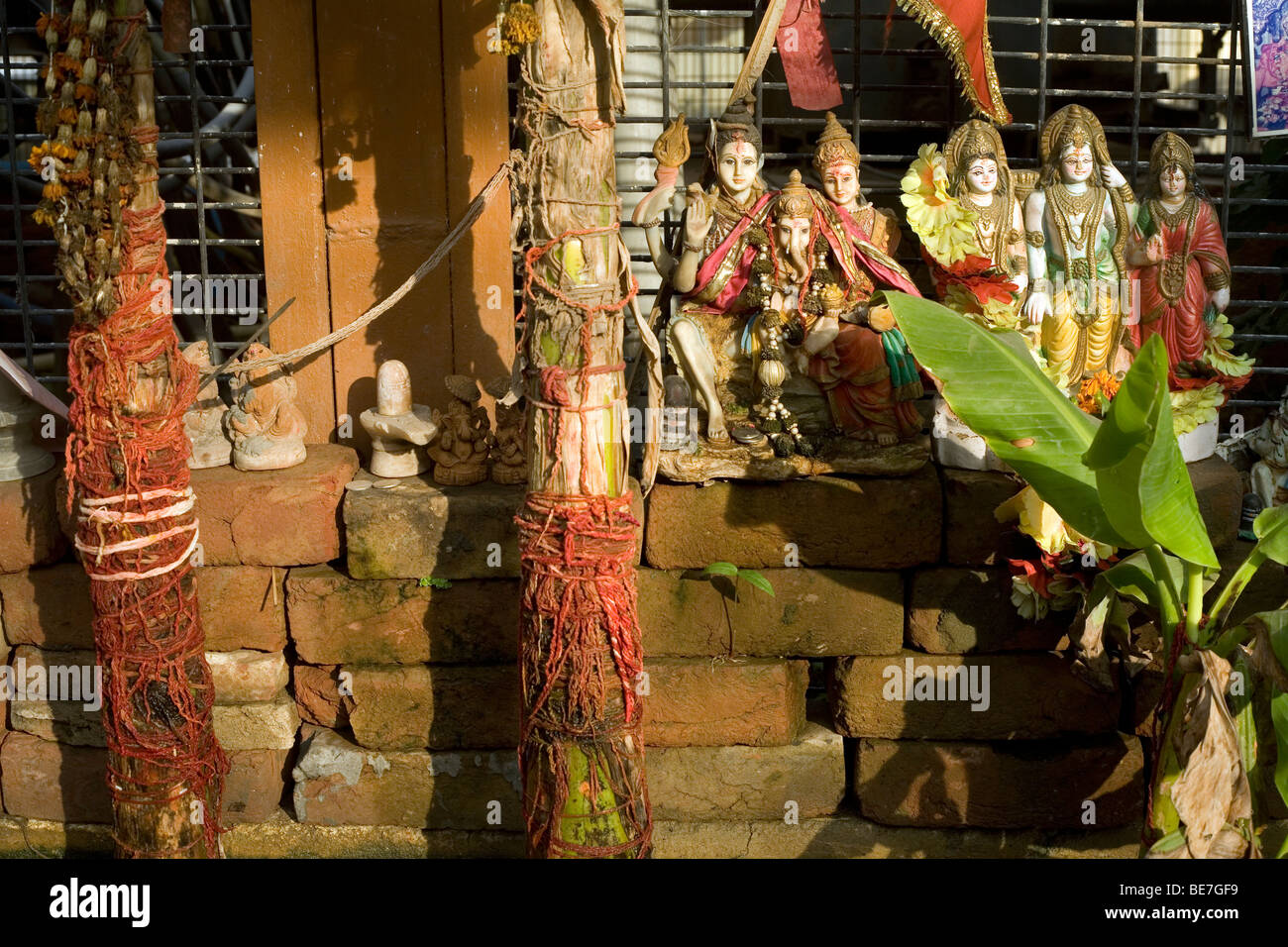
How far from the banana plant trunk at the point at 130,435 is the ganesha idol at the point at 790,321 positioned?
1947 millimetres

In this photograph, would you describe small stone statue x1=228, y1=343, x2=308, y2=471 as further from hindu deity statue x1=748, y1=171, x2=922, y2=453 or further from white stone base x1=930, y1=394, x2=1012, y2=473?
white stone base x1=930, y1=394, x2=1012, y2=473

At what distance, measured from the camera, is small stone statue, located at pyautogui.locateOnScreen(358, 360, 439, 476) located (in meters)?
6.32

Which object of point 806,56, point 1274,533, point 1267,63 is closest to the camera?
point 1274,533

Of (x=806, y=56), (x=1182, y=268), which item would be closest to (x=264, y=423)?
(x=806, y=56)

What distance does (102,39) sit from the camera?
205 inches

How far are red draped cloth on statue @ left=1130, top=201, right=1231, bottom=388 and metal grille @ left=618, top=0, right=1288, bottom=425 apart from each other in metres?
0.75

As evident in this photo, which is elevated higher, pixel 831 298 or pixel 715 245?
pixel 715 245

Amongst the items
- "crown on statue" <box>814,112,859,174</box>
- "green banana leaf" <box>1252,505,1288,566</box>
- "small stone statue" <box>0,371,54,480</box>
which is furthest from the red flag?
"small stone statue" <box>0,371,54,480</box>

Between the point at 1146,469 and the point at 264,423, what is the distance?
3.62 metres

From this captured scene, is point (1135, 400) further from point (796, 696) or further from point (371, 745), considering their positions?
point (371, 745)

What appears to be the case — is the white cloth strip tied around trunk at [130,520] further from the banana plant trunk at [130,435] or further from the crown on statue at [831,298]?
the crown on statue at [831,298]

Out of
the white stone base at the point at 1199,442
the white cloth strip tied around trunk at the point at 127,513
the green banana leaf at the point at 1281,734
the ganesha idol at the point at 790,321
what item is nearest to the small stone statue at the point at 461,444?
the ganesha idol at the point at 790,321

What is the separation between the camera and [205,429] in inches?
255

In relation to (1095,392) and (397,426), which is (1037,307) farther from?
(397,426)
